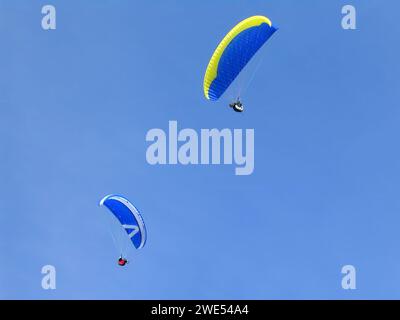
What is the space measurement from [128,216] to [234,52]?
11.4m

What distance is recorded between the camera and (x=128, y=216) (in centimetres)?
3262

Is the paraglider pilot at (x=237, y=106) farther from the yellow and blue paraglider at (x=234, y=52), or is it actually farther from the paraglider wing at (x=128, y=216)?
the paraglider wing at (x=128, y=216)

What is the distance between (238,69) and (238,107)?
3.13 m

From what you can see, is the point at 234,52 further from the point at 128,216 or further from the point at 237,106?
the point at 128,216

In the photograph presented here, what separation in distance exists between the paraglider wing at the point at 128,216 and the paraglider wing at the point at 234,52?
26.5 ft

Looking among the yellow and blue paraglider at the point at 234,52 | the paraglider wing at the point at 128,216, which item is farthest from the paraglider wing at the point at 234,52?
the paraglider wing at the point at 128,216

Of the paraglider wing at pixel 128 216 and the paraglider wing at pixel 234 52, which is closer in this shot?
the paraglider wing at pixel 234 52

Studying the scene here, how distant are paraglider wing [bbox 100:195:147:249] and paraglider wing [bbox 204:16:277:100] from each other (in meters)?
8.07

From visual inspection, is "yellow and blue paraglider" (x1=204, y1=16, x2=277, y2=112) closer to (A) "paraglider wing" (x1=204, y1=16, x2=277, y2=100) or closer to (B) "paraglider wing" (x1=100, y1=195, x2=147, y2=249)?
(A) "paraglider wing" (x1=204, y1=16, x2=277, y2=100)

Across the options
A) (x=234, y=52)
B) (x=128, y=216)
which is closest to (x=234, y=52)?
(x=234, y=52)

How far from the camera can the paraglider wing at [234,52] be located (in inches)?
1058
